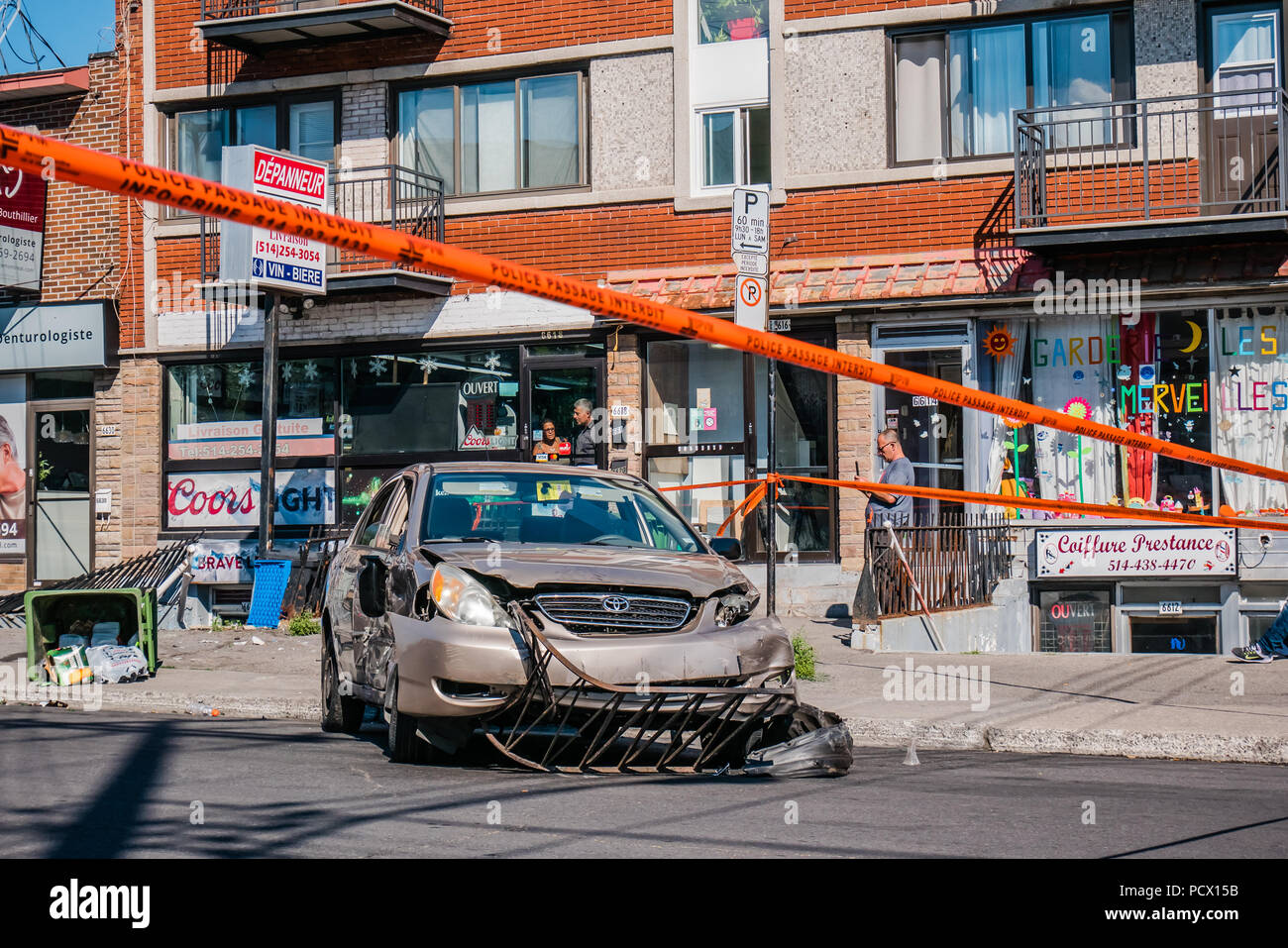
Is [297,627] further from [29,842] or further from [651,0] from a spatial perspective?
[29,842]

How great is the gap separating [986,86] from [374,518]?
430 inches

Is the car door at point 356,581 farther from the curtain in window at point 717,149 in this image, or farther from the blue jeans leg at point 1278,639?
the curtain in window at point 717,149

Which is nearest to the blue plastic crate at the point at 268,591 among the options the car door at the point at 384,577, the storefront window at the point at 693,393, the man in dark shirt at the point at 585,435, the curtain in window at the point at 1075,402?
the man in dark shirt at the point at 585,435

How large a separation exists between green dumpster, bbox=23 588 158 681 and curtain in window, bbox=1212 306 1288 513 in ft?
36.9

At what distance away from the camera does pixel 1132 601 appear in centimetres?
1686

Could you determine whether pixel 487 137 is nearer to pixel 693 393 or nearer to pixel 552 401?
pixel 552 401

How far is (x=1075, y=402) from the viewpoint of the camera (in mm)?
17141

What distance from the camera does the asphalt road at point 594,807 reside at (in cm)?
558

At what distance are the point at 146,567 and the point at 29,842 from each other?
14252 mm

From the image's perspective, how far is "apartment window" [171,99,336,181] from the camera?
67.4 ft

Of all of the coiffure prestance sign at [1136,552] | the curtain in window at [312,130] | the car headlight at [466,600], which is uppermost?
the curtain in window at [312,130]

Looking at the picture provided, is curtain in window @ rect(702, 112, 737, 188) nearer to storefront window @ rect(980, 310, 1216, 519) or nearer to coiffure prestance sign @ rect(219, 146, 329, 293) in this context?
storefront window @ rect(980, 310, 1216, 519)

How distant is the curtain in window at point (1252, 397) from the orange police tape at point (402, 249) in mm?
10518
